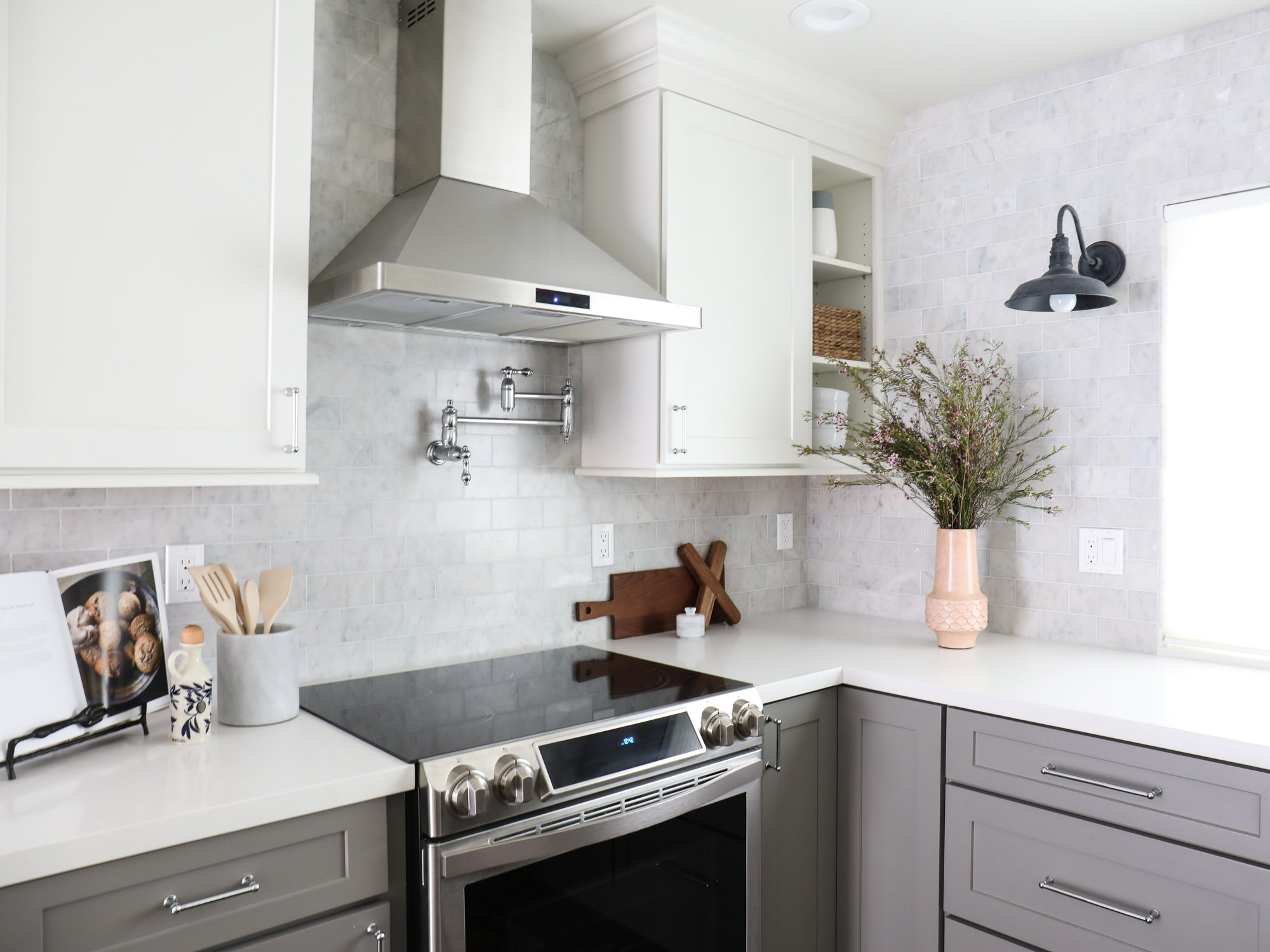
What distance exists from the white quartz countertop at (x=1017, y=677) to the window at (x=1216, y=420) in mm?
153

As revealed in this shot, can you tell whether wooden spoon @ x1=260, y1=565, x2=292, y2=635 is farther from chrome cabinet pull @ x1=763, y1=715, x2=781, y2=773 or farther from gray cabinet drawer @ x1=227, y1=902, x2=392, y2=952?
chrome cabinet pull @ x1=763, y1=715, x2=781, y2=773

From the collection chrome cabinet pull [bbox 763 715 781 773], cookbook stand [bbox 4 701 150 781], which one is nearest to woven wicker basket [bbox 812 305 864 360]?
chrome cabinet pull [bbox 763 715 781 773]

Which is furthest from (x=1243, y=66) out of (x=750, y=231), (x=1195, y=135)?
(x=750, y=231)

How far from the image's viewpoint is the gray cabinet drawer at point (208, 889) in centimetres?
123

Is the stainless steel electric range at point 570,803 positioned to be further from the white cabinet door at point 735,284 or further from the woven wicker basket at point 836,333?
the woven wicker basket at point 836,333

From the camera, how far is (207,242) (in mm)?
1602

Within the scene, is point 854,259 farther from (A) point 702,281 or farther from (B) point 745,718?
(B) point 745,718

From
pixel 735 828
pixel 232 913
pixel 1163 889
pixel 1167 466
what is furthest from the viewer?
pixel 1167 466

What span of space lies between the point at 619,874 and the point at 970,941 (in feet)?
2.78

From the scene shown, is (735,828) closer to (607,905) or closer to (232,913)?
(607,905)

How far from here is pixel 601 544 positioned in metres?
2.59

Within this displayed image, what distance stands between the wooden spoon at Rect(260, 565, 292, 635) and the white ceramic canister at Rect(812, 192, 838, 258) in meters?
1.77

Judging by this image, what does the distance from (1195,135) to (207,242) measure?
89.7 inches

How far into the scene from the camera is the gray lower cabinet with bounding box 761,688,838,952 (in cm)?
212
